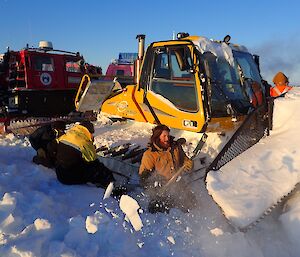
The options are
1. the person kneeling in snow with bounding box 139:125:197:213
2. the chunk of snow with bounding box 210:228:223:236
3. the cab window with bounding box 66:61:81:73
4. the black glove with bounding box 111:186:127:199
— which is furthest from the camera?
the cab window with bounding box 66:61:81:73

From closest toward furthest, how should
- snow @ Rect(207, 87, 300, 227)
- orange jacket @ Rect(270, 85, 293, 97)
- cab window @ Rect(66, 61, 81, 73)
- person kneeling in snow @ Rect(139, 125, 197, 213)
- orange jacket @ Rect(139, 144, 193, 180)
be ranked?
snow @ Rect(207, 87, 300, 227) < person kneeling in snow @ Rect(139, 125, 197, 213) < orange jacket @ Rect(139, 144, 193, 180) < orange jacket @ Rect(270, 85, 293, 97) < cab window @ Rect(66, 61, 81, 73)

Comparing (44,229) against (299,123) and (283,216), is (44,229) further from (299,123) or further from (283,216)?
(299,123)

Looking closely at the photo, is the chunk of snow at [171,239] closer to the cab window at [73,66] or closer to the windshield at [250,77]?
the windshield at [250,77]

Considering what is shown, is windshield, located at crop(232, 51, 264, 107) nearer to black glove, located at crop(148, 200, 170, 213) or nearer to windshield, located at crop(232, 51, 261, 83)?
windshield, located at crop(232, 51, 261, 83)

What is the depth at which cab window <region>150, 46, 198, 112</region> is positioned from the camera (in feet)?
20.2

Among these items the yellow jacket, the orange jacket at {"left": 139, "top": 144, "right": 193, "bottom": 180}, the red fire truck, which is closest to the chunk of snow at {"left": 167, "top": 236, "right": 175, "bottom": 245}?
the orange jacket at {"left": 139, "top": 144, "right": 193, "bottom": 180}

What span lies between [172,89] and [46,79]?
24.2ft

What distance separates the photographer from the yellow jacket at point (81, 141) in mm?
5746

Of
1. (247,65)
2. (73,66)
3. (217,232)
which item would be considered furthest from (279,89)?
(73,66)

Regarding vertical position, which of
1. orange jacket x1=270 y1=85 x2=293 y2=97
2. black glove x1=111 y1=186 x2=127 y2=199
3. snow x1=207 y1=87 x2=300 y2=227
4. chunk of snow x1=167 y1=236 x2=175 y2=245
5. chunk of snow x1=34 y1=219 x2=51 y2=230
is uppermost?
orange jacket x1=270 y1=85 x2=293 y2=97

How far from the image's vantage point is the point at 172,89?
6418 millimetres

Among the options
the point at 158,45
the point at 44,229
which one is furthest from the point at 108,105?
the point at 44,229

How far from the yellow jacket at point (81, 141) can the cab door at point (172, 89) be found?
1.32m

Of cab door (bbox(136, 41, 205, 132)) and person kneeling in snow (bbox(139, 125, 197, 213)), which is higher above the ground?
cab door (bbox(136, 41, 205, 132))
